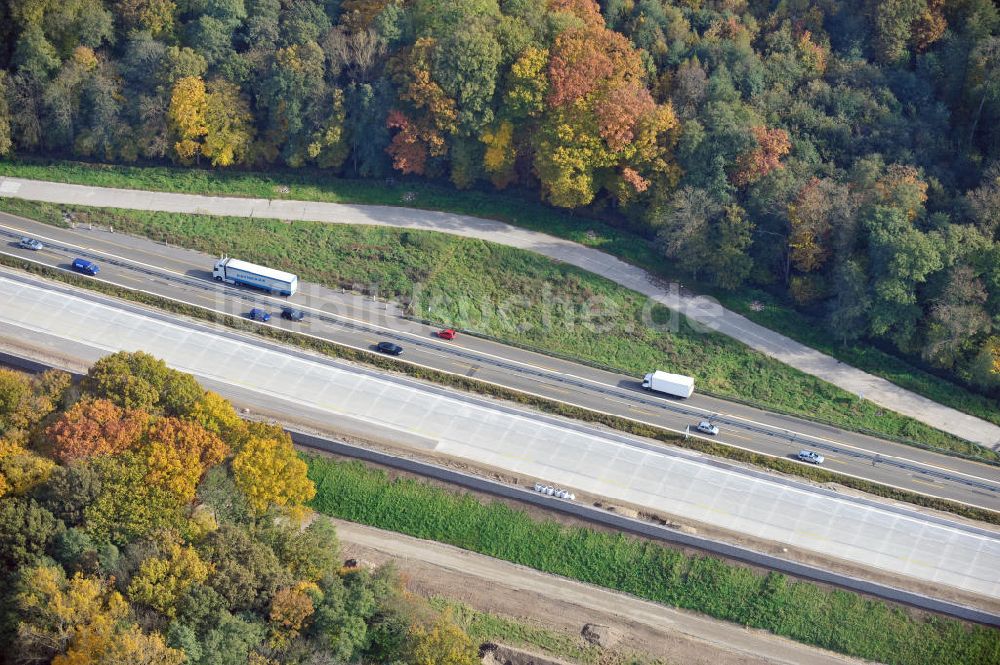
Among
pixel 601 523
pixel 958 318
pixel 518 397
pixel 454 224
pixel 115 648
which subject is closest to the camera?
pixel 115 648

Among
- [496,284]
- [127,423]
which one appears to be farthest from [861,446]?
[127,423]

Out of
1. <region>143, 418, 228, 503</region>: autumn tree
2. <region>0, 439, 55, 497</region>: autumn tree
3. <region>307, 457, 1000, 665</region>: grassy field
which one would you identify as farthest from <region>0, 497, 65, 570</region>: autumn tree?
<region>307, 457, 1000, 665</region>: grassy field

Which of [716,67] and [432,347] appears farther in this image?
[716,67]

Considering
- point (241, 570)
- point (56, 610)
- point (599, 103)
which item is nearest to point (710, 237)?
point (599, 103)

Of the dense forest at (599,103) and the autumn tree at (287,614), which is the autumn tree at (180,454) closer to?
the autumn tree at (287,614)

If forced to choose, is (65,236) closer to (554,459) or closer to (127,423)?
(127,423)

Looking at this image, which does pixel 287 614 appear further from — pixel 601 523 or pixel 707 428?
pixel 707 428

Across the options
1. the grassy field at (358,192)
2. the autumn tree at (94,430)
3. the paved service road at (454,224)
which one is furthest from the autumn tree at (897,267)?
the autumn tree at (94,430)

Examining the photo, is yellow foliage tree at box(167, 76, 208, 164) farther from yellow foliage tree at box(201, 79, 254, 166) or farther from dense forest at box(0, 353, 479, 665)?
dense forest at box(0, 353, 479, 665)
